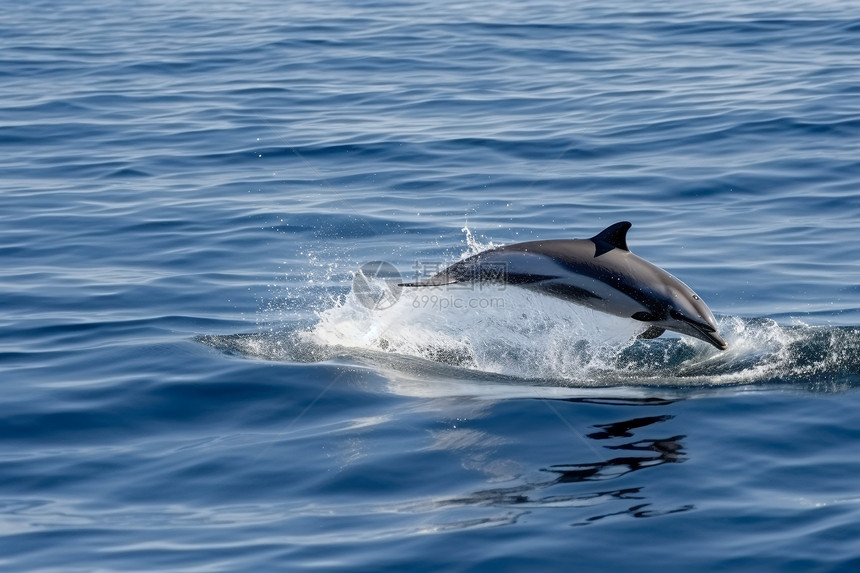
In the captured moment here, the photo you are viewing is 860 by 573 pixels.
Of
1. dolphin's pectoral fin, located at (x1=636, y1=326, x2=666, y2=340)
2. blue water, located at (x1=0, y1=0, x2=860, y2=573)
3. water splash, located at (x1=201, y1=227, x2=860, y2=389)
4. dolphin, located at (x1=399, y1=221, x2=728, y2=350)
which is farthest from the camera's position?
dolphin's pectoral fin, located at (x1=636, y1=326, x2=666, y2=340)

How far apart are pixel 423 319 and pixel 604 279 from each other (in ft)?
6.83

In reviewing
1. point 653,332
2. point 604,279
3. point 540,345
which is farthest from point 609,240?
point 540,345

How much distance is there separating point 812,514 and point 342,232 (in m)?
9.04

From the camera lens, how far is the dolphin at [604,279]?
32.9 feet

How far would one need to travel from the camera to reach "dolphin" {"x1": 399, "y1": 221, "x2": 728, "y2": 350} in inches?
394

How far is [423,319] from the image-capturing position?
448 inches

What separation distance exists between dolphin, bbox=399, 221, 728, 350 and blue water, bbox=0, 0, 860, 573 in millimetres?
319

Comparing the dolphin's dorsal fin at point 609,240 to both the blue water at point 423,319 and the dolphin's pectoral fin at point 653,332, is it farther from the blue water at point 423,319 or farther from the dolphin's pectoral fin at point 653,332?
the dolphin's pectoral fin at point 653,332

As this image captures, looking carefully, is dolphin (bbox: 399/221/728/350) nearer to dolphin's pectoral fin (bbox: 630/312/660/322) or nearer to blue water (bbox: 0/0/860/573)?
dolphin's pectoral fin (bbox: 630/312/660/322)

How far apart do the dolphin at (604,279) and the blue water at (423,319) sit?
0.32 metres

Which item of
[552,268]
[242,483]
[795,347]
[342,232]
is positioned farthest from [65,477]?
[342,232]

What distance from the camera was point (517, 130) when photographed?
19.5m

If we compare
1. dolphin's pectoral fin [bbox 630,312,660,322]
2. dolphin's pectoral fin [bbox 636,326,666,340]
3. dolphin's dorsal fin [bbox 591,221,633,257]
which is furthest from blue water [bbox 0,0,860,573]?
dolphin's dorsal fin [bbox 591,221,633,257]

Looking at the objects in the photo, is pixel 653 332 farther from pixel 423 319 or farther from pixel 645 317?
Result: pixel 423 319
